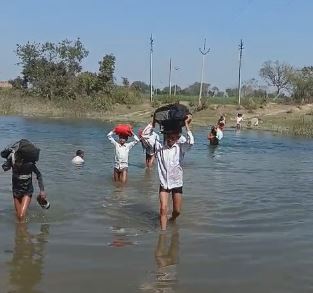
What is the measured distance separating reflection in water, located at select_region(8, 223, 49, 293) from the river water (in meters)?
0.01

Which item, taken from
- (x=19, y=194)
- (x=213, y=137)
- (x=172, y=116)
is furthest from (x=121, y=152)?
(x=213, y=137)

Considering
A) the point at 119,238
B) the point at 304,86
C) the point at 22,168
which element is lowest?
the point at 119,238

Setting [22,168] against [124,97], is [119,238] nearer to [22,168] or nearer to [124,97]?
[22,168]

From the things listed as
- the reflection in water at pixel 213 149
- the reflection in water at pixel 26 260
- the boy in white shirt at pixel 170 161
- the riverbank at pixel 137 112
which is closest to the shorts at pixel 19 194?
the reflection in water at pixel 26 260

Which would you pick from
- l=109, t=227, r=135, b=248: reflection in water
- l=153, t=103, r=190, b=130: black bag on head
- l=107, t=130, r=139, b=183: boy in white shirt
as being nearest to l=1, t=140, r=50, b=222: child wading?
l=109, t=227, r=135, b=248: reflection in water

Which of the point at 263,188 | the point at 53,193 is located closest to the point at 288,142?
the point at 263,188

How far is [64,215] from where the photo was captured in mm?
9766

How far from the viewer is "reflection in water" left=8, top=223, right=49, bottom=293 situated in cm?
609

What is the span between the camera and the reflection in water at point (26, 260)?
6090 millimetres

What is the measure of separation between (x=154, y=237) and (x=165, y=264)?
1.29 metres

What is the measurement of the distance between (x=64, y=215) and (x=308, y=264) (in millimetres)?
4315

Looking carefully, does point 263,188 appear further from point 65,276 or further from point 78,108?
point 78,108

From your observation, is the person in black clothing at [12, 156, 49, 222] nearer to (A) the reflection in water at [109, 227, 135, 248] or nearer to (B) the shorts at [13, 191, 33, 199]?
(B) the shorts at [13, 191, 33, 199]

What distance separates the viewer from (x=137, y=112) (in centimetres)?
5606
